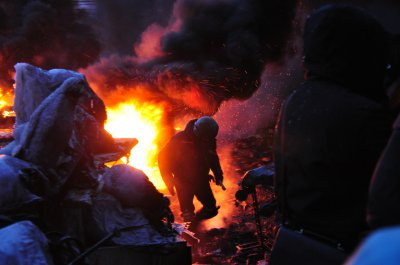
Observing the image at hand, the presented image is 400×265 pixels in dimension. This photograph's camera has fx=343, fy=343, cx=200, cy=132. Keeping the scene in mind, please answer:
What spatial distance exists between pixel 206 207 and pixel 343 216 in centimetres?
556

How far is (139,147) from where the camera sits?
11.3 m

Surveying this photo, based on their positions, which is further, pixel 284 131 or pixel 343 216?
pixel 284 131

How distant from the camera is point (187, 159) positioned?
6996mm

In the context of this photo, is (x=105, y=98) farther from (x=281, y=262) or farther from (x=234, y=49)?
(x=281, y=262)

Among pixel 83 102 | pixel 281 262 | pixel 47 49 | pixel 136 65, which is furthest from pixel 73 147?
pixel 47 49

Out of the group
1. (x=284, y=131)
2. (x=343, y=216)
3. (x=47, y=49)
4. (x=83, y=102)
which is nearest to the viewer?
(x=343, y=216)

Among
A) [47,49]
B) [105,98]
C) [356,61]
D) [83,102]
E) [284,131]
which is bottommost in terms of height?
[284,131]

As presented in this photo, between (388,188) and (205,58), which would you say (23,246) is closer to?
(388,188)

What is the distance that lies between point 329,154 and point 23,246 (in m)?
2.18

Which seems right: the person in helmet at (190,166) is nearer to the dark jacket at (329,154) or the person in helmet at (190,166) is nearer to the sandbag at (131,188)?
the sandbag at (131,188)

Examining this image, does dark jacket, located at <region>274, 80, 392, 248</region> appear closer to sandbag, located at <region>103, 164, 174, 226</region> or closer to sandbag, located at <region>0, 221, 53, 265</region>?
sandbag, located at <region>0, 221, 53, 265</region>

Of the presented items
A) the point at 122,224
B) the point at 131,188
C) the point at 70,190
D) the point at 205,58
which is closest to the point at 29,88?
the point at 70,190

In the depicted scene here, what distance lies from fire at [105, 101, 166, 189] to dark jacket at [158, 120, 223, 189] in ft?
11.4

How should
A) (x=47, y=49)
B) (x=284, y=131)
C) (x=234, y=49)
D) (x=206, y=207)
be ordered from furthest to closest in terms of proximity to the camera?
1. (x=47, y=49)
2. (x=234, y=49)
3. (x=206, y=207)
4. (x=284, y=131)
